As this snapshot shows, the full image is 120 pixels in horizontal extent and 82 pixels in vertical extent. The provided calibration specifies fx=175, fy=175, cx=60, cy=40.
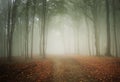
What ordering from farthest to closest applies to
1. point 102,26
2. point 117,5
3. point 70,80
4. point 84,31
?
1. point 84,31
2. point 102,26
3. point 117,5
4. point 70,80

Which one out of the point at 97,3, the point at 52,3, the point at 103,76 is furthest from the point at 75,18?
the point at 103,76

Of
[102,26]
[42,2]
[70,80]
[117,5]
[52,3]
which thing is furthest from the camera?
[102,26]

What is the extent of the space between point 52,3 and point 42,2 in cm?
299

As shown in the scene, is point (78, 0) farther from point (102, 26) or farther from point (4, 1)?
point (4, 1)

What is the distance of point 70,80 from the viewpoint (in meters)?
10.5

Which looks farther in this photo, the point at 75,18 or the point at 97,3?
the point at 75,18

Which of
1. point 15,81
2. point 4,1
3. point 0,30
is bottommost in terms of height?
point 15,81

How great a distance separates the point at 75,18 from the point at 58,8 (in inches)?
263

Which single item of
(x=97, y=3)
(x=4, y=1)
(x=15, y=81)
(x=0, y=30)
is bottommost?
(x=15, y=81)

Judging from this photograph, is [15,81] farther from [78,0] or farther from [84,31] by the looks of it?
[84,31]

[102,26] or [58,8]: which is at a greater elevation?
[58,8]

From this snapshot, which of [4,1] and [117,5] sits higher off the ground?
[4,1]

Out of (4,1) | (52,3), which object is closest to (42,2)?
(52,3)

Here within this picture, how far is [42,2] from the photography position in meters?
30.2
